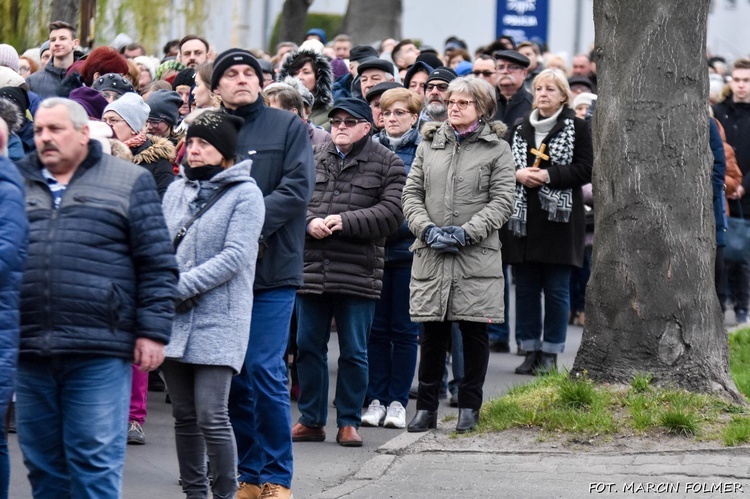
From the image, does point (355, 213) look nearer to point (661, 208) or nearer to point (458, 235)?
point (458, 235)

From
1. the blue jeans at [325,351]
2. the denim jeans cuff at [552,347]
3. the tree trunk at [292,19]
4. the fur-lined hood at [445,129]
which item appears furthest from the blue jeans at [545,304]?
the tree trunk at [292,19]

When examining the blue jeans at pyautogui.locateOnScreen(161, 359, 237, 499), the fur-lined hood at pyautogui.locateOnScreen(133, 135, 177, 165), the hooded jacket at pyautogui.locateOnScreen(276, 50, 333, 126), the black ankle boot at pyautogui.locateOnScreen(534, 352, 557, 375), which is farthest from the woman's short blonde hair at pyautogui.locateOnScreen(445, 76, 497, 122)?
the hooded jacket at pyautogui.locateOnScreen(276, 50, 333, 126)

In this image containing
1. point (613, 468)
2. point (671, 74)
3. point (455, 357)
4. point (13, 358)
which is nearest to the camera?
point (13, 358)

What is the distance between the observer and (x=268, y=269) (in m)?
6.76

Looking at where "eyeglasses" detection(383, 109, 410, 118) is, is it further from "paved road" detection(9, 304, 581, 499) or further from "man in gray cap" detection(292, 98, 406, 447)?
"paved road" detection(9, 304, 581, 499)

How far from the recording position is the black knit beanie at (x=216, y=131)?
20.9ft

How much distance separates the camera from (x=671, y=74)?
27.5ft

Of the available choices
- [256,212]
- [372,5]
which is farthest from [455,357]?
[372,5]

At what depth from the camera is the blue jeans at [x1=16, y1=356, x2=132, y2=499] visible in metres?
5.39

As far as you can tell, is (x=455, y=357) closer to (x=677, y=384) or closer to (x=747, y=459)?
(x=677, y=384)

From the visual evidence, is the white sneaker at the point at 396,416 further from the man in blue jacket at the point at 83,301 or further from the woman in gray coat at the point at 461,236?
the man in blue jacket at the point at 83,301

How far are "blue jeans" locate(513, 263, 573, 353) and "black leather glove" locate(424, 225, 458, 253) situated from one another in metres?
2.72

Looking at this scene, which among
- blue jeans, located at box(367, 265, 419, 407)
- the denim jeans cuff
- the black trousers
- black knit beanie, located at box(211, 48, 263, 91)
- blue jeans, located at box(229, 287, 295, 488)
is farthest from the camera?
the denim jeans cuff

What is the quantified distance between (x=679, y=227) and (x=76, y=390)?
13.9 feet
